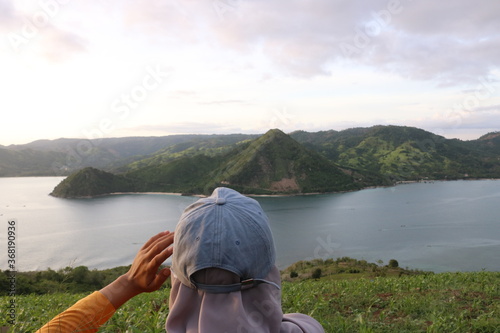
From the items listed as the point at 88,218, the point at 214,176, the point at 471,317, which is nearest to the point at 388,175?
the point at 214,176

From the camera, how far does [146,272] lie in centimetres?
122

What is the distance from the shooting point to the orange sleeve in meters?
1.25

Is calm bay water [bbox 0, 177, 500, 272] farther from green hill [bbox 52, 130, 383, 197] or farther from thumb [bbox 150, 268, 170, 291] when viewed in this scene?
thumb [bbox 150, 268, 170, 291]

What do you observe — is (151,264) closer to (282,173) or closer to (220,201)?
(220,201)

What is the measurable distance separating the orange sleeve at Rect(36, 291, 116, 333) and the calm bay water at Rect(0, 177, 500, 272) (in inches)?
1418

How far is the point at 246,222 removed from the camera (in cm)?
92

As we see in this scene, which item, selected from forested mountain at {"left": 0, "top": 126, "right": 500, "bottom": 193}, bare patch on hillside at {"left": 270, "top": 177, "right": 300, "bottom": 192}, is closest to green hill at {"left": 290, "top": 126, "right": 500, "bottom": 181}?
forested mountain at {"left": 0, "top": 126, "right": 500, "bottom": 193}

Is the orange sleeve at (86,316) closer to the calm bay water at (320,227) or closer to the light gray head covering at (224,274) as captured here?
the light gray head covering at (224,274)

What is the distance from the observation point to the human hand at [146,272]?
3.90 ft

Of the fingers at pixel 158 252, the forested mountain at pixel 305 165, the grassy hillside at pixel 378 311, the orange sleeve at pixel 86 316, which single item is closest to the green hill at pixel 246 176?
the forested mountain at pixel 305 165

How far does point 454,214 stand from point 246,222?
68.8 metres

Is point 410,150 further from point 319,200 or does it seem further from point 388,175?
point 319,200

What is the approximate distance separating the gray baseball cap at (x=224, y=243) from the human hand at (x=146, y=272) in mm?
266

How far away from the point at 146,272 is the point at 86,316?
0.36 metres
